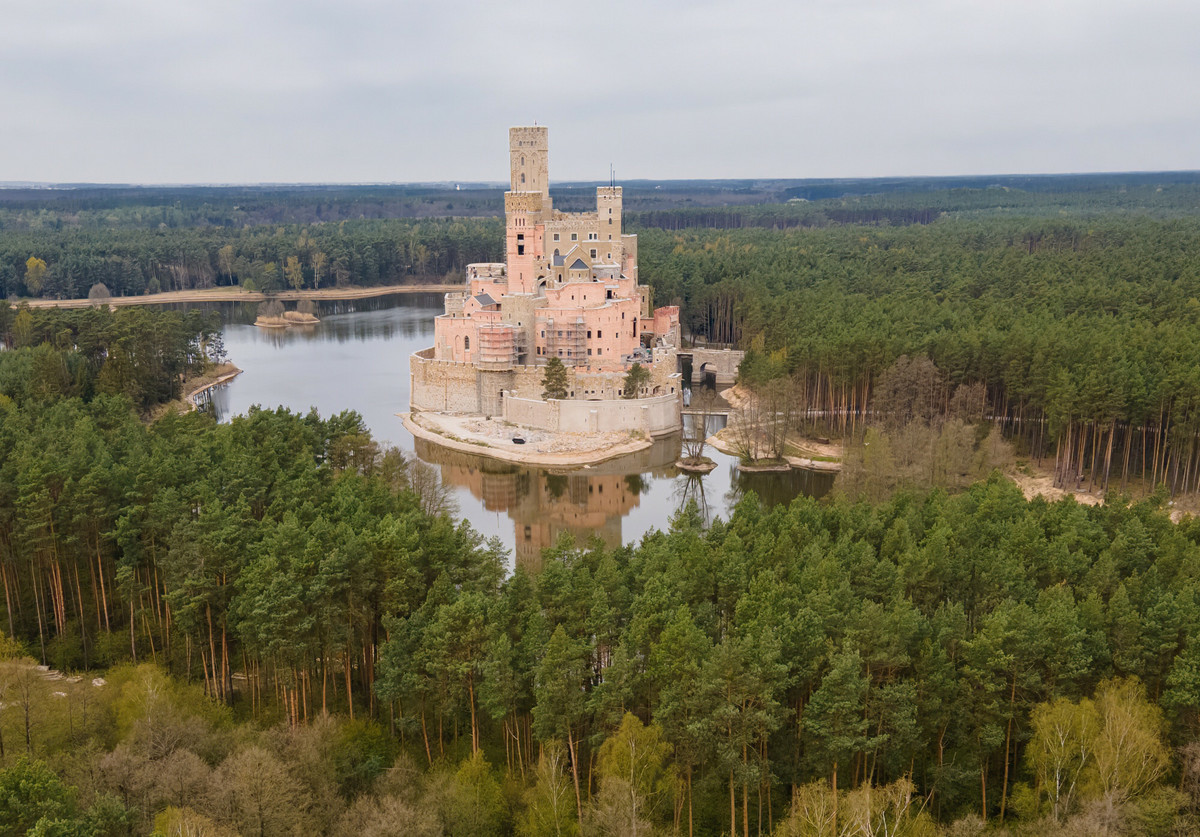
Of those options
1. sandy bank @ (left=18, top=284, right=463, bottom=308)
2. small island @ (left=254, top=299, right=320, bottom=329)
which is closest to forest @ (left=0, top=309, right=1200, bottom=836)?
small island @ (left=254, top=299, right=320, bottom=329)

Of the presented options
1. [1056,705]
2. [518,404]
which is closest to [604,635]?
[1056,705]

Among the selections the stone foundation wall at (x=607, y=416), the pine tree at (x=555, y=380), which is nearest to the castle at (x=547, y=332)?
the stone foundation wall at (x=607, y=416)

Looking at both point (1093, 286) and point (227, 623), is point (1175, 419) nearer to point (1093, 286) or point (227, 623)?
point (1093, 286)

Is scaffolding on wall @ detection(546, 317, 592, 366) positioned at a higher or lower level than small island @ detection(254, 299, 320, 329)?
higher

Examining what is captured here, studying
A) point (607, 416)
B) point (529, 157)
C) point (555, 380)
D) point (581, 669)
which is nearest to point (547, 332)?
point (555, 380)

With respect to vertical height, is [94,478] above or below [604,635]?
above

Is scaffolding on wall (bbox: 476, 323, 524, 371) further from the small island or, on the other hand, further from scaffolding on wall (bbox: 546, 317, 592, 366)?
the small island

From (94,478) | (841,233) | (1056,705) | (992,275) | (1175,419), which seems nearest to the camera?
(1056,705)
